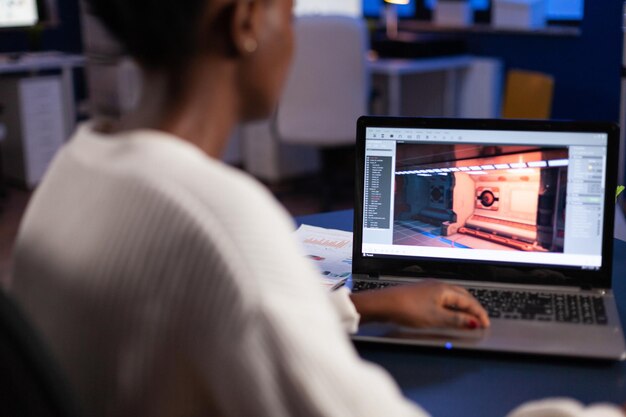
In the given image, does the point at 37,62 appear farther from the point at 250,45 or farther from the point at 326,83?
the point at 250,45

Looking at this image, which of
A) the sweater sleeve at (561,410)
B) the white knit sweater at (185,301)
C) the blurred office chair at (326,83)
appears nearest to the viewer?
the white knit sweater at (185,301)

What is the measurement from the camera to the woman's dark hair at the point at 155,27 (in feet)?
2.30

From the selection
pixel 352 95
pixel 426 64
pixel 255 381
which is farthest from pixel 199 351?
pixel 426 64

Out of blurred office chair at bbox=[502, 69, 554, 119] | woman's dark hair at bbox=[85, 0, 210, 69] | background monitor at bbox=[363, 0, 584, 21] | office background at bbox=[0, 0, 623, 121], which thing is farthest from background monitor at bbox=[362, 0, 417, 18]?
woman's dark hair at bbox=[85, 0, 210, 69]

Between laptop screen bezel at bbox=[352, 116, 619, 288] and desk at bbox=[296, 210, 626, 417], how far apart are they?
224 millimetres

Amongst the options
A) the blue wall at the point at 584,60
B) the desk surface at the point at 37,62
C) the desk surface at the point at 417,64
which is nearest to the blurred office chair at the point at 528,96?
the blue wall at the point at 584,60

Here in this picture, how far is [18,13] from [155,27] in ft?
16.3

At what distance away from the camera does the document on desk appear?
1.52 m

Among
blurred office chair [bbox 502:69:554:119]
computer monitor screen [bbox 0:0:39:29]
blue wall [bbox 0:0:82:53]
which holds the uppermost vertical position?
computer monitor screen [bbox 0:0:39:29]

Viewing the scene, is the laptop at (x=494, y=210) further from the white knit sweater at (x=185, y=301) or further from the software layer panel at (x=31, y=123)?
the software layer panel at (x=31, y=123)

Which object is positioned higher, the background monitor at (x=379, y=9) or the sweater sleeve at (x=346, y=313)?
the background monitor at (x=379, y=9)

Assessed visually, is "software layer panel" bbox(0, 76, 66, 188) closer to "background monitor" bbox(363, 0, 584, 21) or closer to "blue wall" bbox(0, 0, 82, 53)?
"blue wall" bbox(0, 0, 82, 53)

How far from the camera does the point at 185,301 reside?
654 millimetres

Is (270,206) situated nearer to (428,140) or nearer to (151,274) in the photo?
(151,274)
